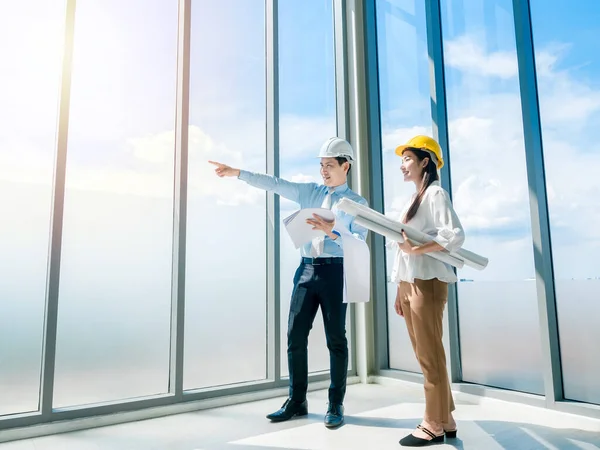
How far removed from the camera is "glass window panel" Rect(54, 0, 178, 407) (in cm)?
229

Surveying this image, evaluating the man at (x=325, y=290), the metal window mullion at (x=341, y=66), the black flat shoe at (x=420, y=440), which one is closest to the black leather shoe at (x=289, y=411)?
the man at (x=325, y=290)

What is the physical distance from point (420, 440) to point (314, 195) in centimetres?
126

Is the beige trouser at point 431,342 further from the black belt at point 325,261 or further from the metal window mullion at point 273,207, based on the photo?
the metal window mullion at point 273,207

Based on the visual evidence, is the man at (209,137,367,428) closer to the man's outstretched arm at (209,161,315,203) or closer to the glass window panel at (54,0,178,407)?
the man's outstretched arm at (209,161,315,203)

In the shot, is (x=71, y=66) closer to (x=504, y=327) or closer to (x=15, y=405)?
(x=15, y=405)

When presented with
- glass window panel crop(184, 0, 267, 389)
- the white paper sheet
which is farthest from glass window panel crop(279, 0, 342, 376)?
the white paper sheet

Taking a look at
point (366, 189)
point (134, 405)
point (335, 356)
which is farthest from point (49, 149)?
point (366, 189)

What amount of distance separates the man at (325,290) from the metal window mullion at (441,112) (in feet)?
2.77

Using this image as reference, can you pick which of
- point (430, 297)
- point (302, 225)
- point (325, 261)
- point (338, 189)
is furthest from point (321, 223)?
point (430, 297)

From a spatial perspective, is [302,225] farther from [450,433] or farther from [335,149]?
[450,433]

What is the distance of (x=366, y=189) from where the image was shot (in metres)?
3.34

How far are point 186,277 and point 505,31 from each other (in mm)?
2373

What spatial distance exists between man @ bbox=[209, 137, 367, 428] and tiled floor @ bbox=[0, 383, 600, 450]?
141 mm

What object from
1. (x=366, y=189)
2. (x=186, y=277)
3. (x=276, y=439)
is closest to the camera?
(x=276, y=439)
